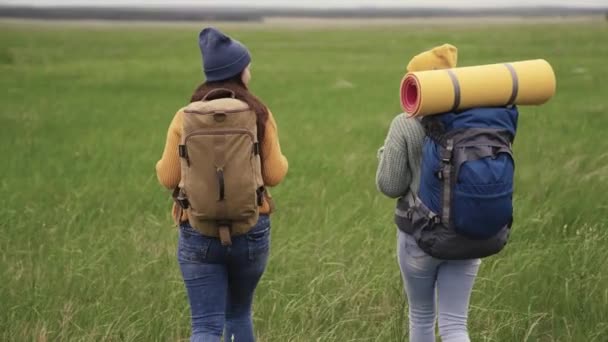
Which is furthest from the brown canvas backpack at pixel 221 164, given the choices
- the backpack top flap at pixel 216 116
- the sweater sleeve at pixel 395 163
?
the sweater sleeve at pixel 395 163

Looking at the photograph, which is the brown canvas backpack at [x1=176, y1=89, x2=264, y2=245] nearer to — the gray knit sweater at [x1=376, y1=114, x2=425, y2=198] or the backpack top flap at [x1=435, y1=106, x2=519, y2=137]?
the gray knit sweater at [x1=376, y1=114, x2=425, y2=198]

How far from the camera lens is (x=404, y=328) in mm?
3633

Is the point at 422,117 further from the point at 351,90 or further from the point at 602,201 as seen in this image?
the point at 351,90

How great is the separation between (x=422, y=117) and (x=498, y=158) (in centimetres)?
30

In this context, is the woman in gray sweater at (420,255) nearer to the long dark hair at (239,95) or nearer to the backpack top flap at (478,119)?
the backpack top flap at (478,119)

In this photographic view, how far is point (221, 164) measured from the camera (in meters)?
2.58

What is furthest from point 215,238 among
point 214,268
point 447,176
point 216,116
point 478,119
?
point 478,119

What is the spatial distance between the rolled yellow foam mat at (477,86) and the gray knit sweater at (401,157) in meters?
0.09

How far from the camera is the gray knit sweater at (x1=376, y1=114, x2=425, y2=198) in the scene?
8.84ft

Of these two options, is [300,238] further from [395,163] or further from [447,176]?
[447,176]

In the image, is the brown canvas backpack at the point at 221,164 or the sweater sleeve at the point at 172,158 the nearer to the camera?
the brown canvas backpack at the point at 221,164

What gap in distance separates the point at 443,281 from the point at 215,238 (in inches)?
33.5

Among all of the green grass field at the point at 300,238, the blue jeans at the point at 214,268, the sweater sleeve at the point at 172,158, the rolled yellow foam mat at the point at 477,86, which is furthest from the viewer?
the green grass field at the point at 300,238

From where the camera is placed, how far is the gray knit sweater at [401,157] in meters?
2.70
